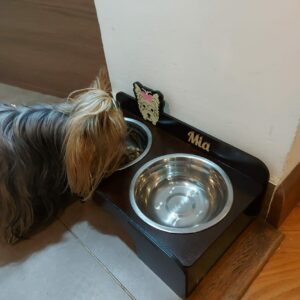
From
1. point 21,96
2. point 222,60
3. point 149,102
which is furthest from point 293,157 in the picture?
point 21,96

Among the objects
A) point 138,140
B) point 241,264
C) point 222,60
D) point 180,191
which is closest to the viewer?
point 222,60

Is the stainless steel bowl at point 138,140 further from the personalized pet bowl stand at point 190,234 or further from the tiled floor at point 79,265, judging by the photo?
the tiled floor at point 79,265

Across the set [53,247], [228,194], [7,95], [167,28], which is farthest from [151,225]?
[7,95]

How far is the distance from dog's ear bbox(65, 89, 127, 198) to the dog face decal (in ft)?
0.57

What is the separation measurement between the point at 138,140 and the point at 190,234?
1.34 feet

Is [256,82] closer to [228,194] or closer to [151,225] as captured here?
[228,194]

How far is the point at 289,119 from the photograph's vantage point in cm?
69

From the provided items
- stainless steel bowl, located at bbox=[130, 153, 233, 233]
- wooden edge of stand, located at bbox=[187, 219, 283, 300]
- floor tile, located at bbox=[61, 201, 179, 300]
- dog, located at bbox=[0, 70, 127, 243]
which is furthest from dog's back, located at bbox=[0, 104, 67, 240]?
wooden edge of stand, located at bbox=[187, 219, 283, 300]

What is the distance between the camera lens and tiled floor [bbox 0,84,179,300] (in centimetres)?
82

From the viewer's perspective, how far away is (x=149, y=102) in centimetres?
99

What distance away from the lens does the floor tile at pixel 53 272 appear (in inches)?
32.5

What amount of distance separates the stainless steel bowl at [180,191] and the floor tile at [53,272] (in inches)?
8.1

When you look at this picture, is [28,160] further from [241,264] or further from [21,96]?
[21,96]

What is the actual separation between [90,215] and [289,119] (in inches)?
24.6
